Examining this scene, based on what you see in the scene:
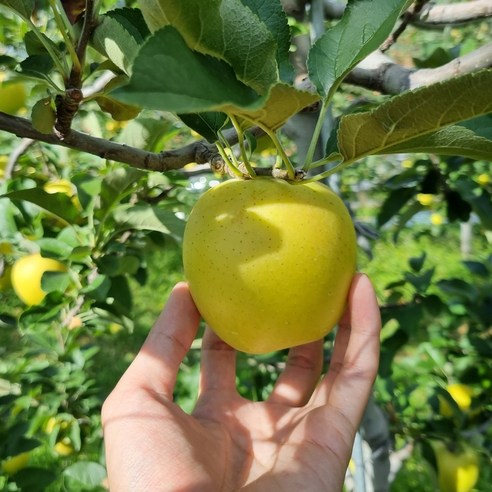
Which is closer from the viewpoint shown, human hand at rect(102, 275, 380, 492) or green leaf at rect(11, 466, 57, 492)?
human hand at rect(102, 275, 380, 492)

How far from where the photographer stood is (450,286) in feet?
3.89

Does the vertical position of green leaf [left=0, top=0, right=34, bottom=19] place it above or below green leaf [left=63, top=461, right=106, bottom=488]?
above

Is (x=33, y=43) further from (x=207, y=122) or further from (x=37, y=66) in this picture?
(x=207, y=122)

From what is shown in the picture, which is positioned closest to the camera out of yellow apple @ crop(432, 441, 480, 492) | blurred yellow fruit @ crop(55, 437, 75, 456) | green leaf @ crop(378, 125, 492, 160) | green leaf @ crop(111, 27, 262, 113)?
green leaf @ crop(111, 27, 262, 113)

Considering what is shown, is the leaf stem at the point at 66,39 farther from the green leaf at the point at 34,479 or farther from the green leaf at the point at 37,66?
the green leaf at the point at 34,479

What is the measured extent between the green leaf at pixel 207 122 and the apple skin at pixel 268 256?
55mm

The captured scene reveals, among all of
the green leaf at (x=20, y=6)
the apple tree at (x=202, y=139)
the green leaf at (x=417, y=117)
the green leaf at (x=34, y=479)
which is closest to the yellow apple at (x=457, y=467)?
the apple tree at (x=202, y=139)

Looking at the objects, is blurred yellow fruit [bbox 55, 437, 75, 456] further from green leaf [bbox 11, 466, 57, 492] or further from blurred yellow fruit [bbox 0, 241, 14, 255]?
blurred yellow fruit [bbox 0, 241, 14, 255]

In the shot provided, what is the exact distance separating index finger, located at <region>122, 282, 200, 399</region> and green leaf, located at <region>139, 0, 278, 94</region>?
1.17ft

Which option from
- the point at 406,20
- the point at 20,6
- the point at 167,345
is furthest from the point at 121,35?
the point at 406,20

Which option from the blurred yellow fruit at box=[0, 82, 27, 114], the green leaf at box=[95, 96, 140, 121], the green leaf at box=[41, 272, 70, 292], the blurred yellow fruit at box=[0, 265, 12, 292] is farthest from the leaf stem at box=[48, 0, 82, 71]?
the blurred yellow fruit at box=[0, 265, 12, 292]

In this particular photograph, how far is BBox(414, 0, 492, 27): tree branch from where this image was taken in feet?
3.20

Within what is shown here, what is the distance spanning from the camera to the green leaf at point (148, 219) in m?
0.88

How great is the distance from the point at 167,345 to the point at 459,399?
35.8 inches
